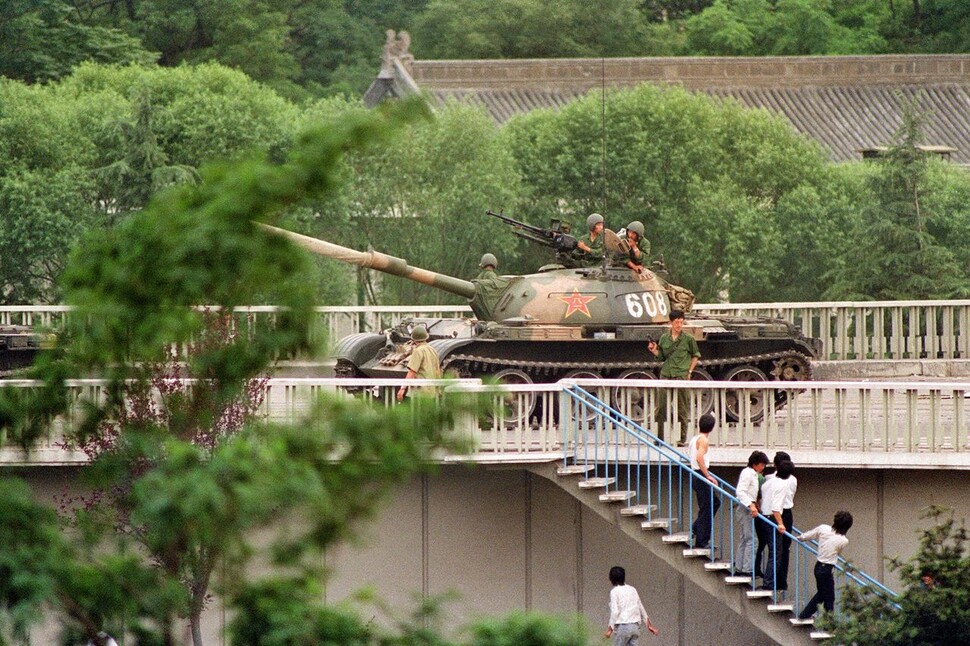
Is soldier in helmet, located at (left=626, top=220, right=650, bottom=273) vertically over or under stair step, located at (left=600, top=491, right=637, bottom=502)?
over

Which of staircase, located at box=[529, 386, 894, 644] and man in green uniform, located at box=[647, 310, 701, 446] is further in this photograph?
man in green uniform, located at box=[647, 310, 701, 446]

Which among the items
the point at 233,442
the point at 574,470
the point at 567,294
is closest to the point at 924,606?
the point at 574,470

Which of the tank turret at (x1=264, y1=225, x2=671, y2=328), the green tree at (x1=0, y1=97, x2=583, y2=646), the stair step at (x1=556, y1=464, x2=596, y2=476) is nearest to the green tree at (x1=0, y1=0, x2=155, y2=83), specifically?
the tank turret at (x1=264, y1=225, x2=671, y2=328)

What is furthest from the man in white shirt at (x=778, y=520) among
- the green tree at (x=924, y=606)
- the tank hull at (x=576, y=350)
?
the tank hull at (x=576, y=350)

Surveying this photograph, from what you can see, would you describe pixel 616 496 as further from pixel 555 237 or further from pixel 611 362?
pixel 555 237

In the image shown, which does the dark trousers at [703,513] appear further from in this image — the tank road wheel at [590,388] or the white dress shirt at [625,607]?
the tank road wheel at [590,388]

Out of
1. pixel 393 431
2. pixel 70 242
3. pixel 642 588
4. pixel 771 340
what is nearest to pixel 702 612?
pixel 642 588

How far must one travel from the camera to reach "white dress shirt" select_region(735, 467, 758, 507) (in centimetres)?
1947

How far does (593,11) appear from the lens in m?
61.8

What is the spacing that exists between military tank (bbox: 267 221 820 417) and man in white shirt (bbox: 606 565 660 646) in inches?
164

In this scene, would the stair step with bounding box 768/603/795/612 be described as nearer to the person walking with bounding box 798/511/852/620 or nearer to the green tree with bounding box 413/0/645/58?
the person walking with bounding box 798/511/852/620

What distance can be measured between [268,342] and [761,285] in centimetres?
2686

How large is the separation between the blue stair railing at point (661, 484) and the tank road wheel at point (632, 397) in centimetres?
13

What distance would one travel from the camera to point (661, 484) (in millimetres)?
20703
